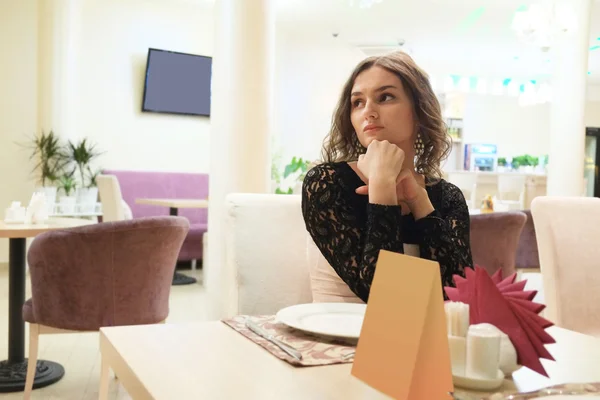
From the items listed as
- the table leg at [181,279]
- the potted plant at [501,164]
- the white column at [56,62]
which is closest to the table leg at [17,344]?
the table leg at [181,279]

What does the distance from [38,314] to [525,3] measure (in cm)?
659

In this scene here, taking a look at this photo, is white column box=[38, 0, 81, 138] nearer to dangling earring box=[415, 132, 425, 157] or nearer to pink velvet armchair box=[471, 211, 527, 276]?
pink velvet armchair box=[471, 211, 527, 276]

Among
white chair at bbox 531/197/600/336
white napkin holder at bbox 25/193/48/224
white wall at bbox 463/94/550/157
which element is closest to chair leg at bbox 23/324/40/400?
white napkin holder at bbox 25/193/48/224

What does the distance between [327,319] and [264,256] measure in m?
0.56

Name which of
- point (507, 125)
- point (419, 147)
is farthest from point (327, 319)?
point (507, 125)

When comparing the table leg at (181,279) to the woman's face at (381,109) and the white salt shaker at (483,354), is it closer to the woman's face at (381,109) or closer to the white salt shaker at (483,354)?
the woman's face at (381,109)

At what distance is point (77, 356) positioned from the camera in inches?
129

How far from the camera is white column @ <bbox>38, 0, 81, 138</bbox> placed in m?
6.21

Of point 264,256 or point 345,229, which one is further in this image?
point 264,256

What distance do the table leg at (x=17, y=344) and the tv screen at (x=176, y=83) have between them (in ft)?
13.9

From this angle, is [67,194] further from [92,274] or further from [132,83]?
[92,274]

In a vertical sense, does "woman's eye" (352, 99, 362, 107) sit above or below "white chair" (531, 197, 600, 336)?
above

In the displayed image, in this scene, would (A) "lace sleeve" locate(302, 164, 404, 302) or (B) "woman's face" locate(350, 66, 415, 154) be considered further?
(B) "woman's face" locate(350, 66, 415, 154)

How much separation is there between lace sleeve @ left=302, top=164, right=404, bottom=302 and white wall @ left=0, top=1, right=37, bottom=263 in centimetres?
572
